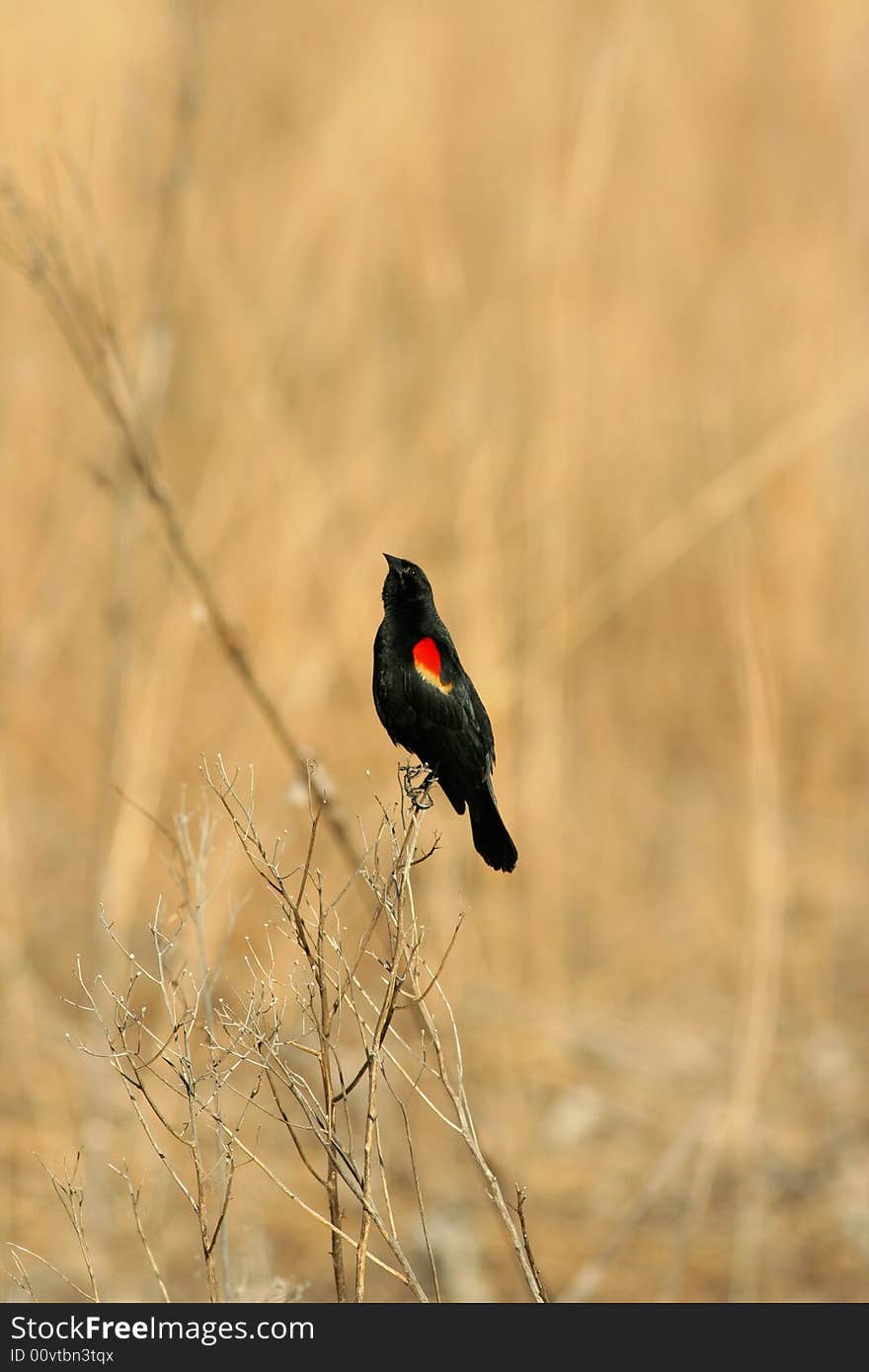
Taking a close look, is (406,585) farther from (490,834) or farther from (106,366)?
(106,366)

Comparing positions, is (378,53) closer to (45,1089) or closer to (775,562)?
(775,562)

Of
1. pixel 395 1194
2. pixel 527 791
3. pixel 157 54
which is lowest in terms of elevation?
pixel 395 1194

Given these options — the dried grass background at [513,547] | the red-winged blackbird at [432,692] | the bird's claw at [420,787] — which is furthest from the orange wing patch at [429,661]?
the dried grass background at [513,547]

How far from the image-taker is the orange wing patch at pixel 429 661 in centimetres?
151

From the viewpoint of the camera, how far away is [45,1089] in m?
5.46

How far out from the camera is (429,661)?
152 centimetres

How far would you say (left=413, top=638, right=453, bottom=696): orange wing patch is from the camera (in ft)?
4.97

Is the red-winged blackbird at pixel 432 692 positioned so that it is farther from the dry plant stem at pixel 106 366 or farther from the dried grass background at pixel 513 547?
the dried grass background at pixel 513 547

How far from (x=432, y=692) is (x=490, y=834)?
0.17m

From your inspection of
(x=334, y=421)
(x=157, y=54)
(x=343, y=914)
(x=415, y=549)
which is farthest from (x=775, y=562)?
(x=157, y=54)

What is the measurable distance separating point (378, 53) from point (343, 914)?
350 centimetres

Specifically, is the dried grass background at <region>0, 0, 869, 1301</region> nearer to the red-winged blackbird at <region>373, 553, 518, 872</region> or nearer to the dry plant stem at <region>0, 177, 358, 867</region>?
the dry plant stem at <region>0, 177, 358, 867</region>

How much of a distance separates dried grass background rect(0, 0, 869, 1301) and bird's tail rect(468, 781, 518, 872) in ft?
Result: 7.47
